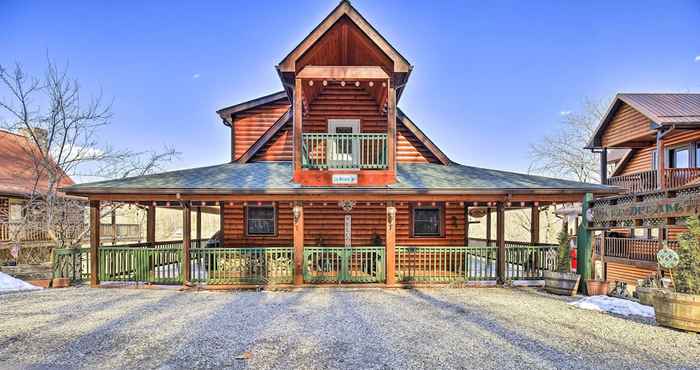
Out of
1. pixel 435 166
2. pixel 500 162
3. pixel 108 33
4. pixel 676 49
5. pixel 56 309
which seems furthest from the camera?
pixel 500 162

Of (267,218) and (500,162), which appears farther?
(500,162)

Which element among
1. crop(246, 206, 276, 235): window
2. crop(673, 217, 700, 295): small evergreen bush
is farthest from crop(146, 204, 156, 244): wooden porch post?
crop(673, 217, 700, 295): small evergreen bush

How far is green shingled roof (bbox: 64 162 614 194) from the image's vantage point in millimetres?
10539

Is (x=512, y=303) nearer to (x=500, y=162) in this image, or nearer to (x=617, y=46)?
(x=617, y=46)

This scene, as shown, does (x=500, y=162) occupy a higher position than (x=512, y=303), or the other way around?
(x=500, y=162)

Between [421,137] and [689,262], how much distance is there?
876cm

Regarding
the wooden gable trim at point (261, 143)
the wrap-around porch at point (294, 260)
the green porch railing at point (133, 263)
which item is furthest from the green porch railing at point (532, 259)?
the green porch railing at point (133, 263)

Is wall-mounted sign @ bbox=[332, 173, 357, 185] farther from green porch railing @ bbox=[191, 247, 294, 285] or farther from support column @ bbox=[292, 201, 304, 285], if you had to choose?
green porch railing @ bbox=[191, 247, 294, 285]

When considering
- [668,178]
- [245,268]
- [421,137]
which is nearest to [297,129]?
[245,268]

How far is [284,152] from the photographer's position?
14445 mm

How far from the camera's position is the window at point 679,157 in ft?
55.2

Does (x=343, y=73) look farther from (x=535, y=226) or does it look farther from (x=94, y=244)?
(x=94, y=244)

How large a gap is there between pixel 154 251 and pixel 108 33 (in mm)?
17695

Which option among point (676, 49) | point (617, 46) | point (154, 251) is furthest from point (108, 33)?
point (676, 49)
